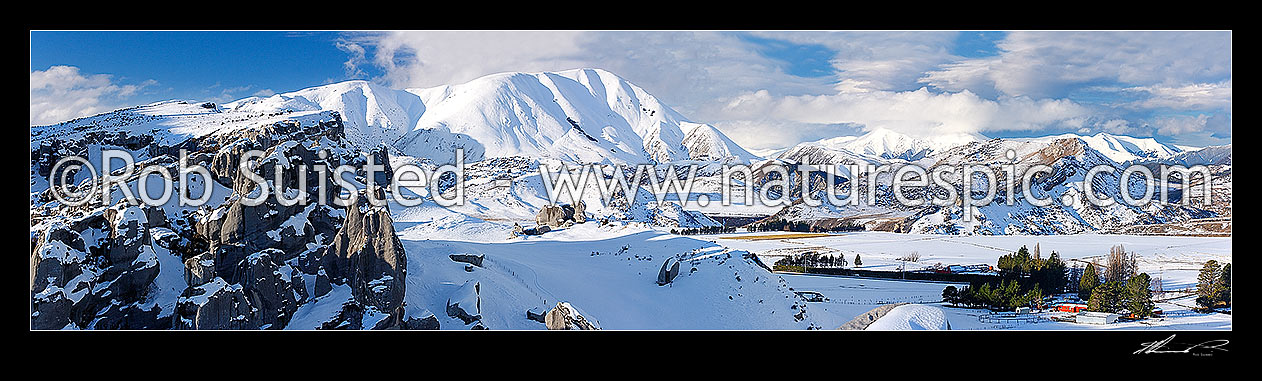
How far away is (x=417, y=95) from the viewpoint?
4.90 m

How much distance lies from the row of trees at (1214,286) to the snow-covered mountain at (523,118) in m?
3.13

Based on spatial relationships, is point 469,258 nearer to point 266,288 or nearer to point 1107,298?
point 266,288

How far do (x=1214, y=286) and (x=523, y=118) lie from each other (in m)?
5.34

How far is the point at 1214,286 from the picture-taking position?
3.71 metres

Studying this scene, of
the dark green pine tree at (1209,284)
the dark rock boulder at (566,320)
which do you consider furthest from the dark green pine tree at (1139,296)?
the dark rock boulder at (566,320)

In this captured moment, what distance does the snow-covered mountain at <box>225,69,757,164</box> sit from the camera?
441 cm

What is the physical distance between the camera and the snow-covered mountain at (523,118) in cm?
441

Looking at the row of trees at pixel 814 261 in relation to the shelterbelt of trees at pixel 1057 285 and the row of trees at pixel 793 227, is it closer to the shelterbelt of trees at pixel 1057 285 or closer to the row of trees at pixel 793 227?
the row of trees at pixel 793 227

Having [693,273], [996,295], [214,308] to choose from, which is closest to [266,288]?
[214,308]

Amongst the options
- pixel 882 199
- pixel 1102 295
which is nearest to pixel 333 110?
pixel 882 199
